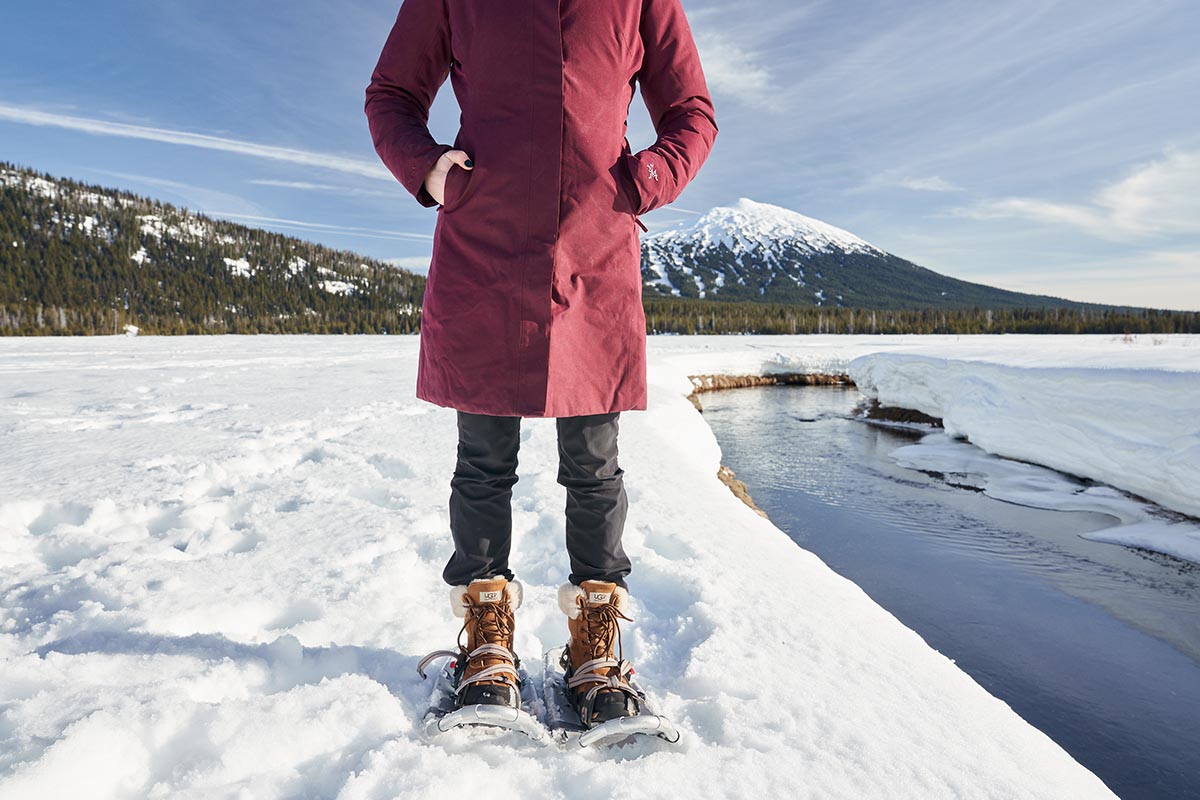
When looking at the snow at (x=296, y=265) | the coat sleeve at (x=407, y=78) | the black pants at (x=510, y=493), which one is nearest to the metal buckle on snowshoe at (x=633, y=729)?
the black pants at (x=510, y=493)

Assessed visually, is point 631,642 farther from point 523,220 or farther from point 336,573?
point 523,220

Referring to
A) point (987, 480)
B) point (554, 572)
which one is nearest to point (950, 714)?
point (554, 572)

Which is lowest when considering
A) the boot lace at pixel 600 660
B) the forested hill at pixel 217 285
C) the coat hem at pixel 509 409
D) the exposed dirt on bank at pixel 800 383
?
the exposed dirt on bank at pixel 800 383

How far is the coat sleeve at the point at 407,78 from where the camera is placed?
1479 millimetres

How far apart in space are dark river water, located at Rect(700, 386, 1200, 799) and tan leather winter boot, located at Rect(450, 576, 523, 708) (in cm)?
291

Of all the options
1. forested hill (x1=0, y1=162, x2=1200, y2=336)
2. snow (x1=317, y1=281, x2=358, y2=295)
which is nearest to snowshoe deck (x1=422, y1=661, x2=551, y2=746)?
forested hill (x1=0, y1=162, x2=1200, y2=336)

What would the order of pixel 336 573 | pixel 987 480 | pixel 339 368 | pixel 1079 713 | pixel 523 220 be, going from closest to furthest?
pixel 523 220, pixel 336 573, pixel 1079 713, pixel 987 480, pixel 339 368

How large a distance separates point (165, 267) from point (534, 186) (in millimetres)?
142429

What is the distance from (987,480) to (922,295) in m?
177

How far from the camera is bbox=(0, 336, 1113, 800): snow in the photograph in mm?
1243

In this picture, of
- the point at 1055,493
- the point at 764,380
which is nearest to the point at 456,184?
the point at 1055,493

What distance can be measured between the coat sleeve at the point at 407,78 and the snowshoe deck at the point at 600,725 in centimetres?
133

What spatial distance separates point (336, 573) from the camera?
91.4 inches

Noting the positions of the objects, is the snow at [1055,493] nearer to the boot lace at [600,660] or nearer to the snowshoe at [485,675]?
the boot lace at [600,660]
